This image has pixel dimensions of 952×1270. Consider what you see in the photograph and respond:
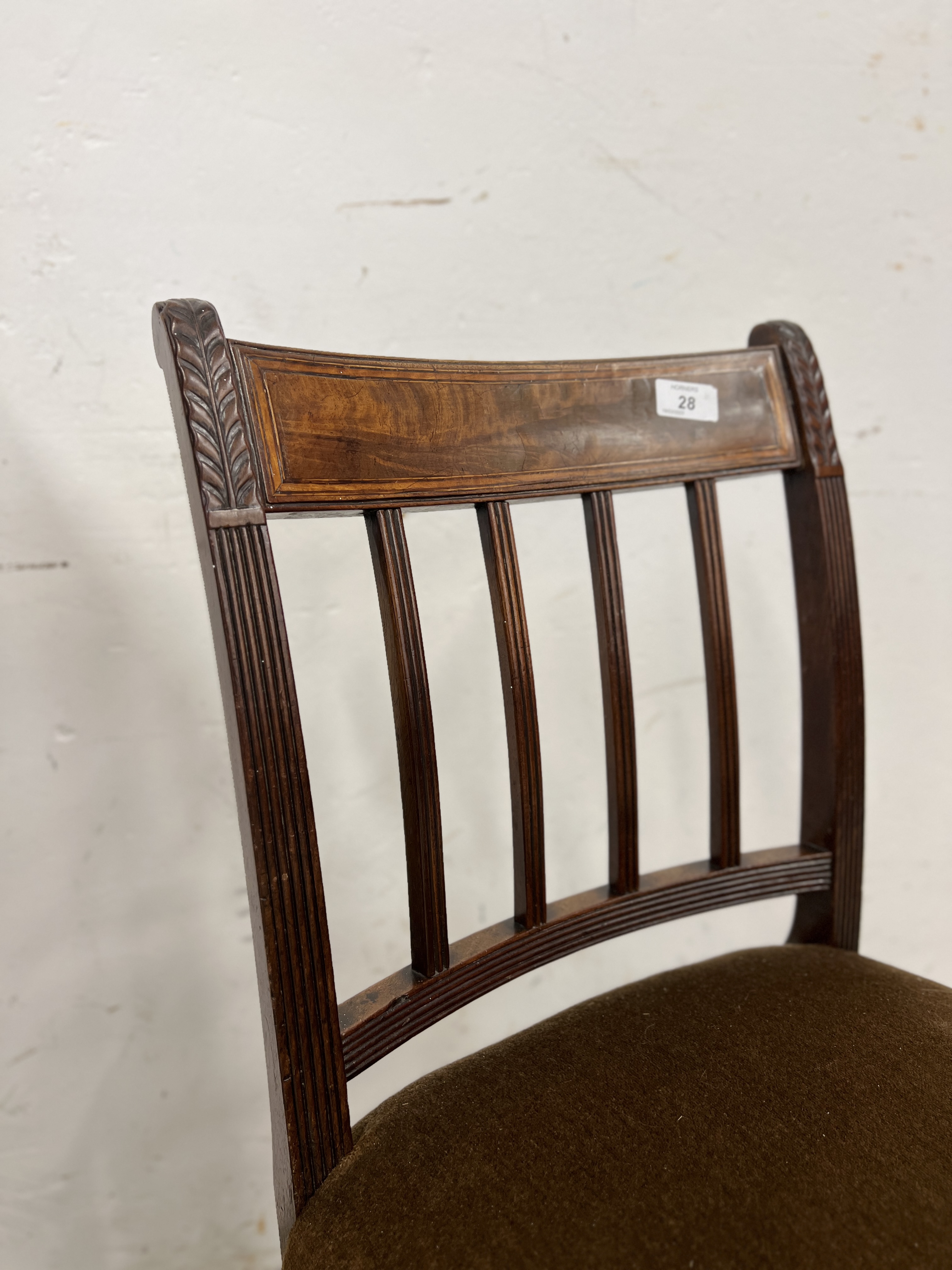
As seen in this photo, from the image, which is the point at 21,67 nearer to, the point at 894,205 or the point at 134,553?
the point at 134,553

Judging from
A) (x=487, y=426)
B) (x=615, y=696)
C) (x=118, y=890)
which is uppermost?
(x=487, y=426)

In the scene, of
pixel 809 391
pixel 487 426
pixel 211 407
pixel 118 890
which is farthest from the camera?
pixel 118 890

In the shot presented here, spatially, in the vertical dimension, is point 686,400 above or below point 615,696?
above

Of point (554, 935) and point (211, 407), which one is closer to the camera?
point (211, 407)

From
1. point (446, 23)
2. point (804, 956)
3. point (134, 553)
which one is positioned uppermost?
point (446, 23)

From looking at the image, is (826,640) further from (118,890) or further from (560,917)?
(118,890)

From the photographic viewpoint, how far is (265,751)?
428 mm

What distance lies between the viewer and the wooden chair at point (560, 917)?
40cm

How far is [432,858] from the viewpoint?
0.50m

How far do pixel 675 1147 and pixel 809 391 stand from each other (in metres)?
0.50

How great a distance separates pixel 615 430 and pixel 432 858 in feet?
0.98

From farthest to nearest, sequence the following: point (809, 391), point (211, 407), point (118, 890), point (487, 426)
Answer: point (118, 890)
point (809, 391)
point (487, 426)
point (211, 407)

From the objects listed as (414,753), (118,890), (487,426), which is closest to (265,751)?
(414,753)

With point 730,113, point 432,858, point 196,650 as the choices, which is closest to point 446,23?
point 730,113
